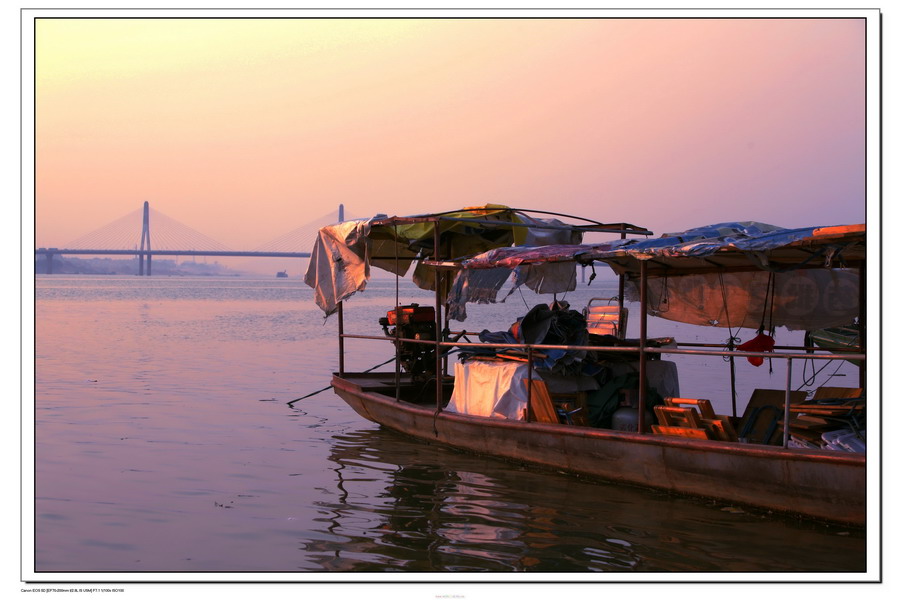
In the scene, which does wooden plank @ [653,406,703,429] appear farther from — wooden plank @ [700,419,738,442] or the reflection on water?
the reflection on water

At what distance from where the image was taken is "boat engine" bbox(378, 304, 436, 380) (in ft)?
36.0

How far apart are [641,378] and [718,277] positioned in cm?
241

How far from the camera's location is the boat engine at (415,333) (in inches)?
432

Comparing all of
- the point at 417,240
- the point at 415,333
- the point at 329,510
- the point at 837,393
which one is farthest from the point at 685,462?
the point at 417,240

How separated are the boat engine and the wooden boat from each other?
0.02 meters

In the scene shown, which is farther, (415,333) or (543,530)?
(415,333)

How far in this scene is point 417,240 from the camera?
11.6 meters

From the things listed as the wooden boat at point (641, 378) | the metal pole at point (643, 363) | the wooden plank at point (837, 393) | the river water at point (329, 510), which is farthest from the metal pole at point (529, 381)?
the wooden plank at point (837, 393)

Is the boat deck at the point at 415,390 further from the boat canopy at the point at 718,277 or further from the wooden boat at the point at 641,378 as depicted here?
the boat canopy at the point at 718,277

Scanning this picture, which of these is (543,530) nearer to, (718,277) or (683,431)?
(683,431)

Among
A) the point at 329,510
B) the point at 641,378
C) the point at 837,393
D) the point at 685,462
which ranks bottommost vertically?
the point at 329,510

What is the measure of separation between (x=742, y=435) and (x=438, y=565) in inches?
122

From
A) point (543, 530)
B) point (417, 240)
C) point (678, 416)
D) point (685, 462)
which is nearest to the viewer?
point (543, 530)

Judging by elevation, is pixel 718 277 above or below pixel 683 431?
above
